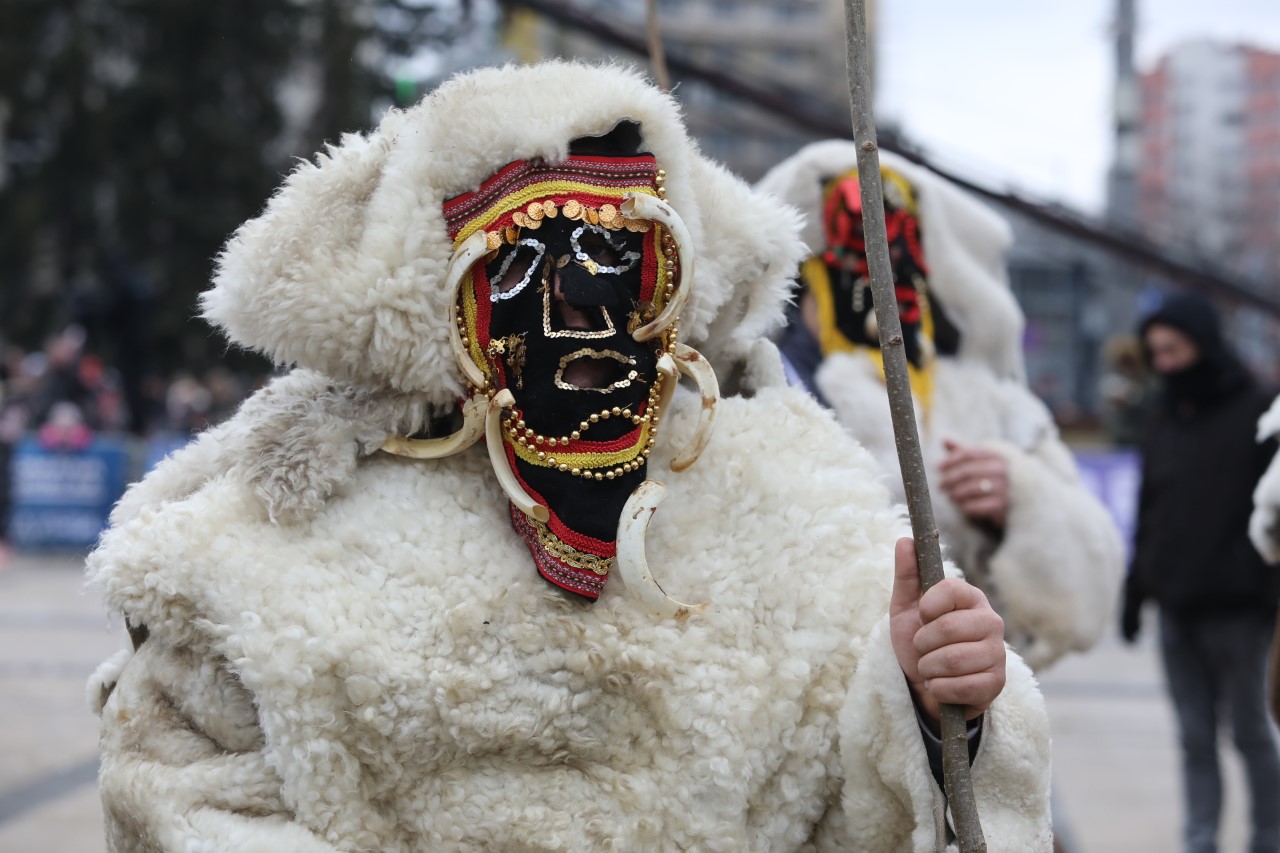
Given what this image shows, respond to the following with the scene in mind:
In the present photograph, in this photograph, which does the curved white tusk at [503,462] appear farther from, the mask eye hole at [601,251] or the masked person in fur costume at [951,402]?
the masked person in fur costume at [951,402]

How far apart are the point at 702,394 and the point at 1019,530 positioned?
127cm

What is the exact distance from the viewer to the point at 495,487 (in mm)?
1848

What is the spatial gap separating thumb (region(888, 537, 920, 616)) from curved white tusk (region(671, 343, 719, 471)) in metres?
0.32

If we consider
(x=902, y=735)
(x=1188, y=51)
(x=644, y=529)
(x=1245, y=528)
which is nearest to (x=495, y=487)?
(x=644, y=529)

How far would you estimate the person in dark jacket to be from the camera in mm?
4242

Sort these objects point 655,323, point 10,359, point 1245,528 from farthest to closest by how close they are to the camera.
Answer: point 10,359 → point 1245,528 → point 655,323

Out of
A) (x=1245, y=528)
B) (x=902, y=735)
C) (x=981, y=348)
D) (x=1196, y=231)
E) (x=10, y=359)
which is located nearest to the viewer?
(x=902, y=735)

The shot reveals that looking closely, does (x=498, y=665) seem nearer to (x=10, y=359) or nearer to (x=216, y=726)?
(x=216, y=726)

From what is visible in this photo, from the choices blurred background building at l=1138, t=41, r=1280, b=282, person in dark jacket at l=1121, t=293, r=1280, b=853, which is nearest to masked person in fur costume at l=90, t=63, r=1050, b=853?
person in dark jacket at l=1121, t=293, r=1280, b=853

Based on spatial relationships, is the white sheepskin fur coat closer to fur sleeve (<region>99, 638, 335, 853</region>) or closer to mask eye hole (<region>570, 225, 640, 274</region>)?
mask eye hole (<region>570, 225, 640, 274</region>)

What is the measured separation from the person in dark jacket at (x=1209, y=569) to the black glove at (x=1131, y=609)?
0.17 meters

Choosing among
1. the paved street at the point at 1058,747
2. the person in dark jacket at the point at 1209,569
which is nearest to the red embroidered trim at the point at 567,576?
the paved street at the point at 1058,747

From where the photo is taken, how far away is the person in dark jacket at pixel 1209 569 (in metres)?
4.24

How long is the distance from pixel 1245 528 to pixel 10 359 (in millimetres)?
14435
